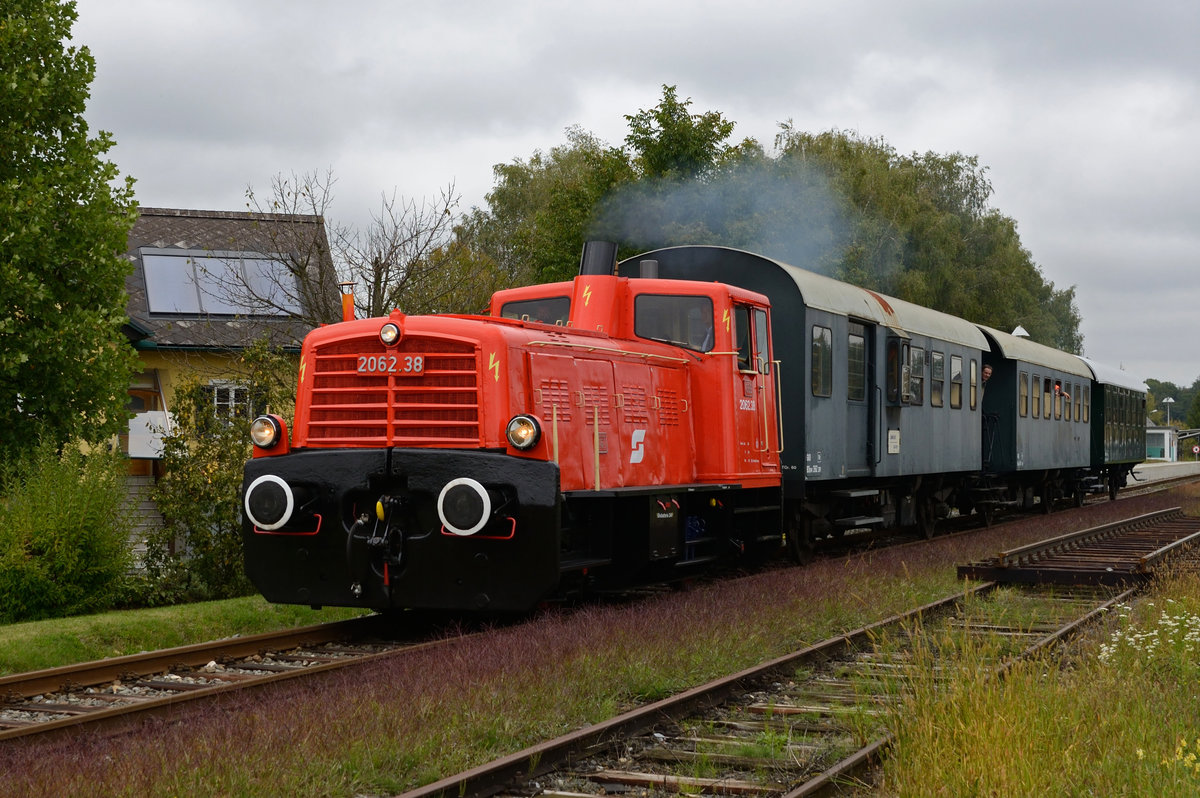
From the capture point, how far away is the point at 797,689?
24.8ft

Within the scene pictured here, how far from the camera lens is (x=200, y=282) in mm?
24828

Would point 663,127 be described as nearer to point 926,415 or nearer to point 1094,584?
point 926,415

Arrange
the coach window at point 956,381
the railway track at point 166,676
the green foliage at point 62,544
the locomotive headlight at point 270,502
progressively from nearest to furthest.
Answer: the railway track at point 166,676 → the locomotive headlight at point 270,502 → the green foliage at point 62,544 → the coach window at point 956,381

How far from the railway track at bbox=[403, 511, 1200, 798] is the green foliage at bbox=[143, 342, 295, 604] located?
656 cm

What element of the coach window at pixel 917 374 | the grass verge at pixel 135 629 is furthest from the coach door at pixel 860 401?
the grass verge at pixel 135 629

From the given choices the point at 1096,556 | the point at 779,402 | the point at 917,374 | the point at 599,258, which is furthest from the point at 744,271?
the point at 1096,556

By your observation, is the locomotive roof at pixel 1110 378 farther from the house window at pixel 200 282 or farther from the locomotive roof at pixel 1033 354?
the house window at pixel 200 282

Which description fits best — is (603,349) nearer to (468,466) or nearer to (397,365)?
(397,365)

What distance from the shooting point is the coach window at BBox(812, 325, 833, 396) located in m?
14.0

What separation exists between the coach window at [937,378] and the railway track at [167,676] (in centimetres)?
1102

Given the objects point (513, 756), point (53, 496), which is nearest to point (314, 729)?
point (513, 756)

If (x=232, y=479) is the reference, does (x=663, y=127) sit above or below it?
above

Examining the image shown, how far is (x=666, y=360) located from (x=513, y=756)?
6115 millimetres

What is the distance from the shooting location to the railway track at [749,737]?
5328 mm
